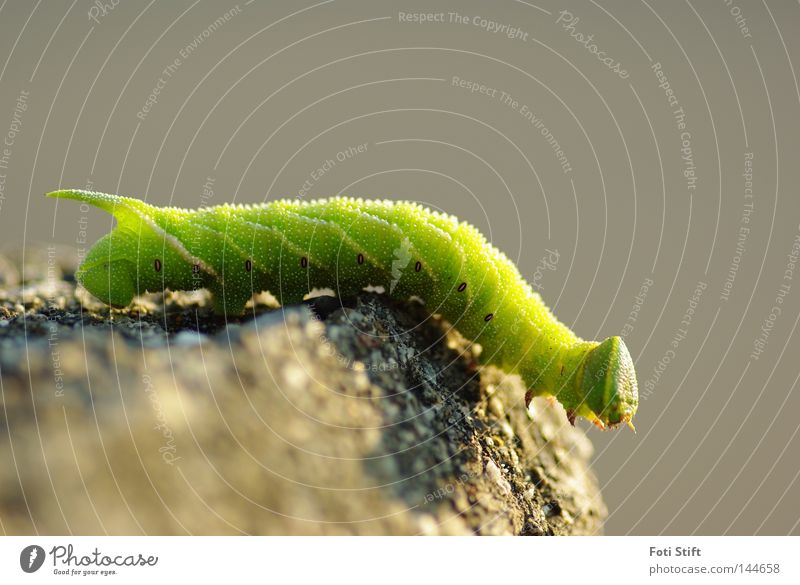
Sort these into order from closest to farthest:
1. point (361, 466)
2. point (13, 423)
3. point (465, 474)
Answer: point (13, 423)
point (361, 466)
point (465, 474)

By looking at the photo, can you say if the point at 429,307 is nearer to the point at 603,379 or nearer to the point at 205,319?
the point at 603,379

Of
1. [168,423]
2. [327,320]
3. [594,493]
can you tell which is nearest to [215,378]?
[168,423]

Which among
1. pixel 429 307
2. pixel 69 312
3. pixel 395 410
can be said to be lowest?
pixel 69 312

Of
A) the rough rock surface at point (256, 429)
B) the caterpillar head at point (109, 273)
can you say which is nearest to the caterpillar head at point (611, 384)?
the rough rock surface at point (256, 429)

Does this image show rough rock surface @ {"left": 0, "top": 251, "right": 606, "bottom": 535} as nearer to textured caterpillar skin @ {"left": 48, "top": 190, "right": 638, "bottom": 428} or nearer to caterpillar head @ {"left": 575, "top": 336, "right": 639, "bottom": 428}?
textured caterpillar skin @ {"left": 48, "top": 190, "right": 638, "bottom": 428}

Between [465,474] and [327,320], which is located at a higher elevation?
[327,320]
